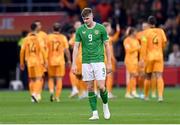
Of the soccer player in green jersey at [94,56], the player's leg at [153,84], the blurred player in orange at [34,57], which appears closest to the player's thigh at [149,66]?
the player's leg at [153,84]

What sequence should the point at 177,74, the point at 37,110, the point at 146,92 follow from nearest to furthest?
the point at 37,110 → the point at 146,92 → the point at 177,74

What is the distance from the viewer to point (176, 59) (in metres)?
37.8

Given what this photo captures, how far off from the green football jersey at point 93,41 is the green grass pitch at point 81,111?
1.44 meters

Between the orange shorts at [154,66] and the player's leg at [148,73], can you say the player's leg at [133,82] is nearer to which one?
the player's leg at [148,73]

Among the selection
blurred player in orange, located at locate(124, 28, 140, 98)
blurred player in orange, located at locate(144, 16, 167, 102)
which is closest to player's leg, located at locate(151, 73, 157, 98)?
blurred player in orange, located at locate(144, 16, 167, 102)

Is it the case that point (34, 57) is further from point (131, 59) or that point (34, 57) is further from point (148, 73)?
point (131, 59)

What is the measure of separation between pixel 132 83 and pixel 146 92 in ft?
7.75

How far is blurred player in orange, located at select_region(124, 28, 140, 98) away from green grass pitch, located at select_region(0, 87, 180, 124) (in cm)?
74

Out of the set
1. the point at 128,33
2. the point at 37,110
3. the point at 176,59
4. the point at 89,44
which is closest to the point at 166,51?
the point at 176,59

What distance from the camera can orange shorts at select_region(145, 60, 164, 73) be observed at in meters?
27.2

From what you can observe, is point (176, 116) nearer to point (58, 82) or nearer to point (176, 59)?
point (58, 82)

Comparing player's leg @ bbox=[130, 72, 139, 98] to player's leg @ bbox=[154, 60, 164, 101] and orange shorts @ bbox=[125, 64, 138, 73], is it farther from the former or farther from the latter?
player's leg @ bbox=[154, 60, 164, 101]

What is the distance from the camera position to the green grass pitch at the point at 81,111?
20.0 m

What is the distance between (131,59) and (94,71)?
10279 millimetres
